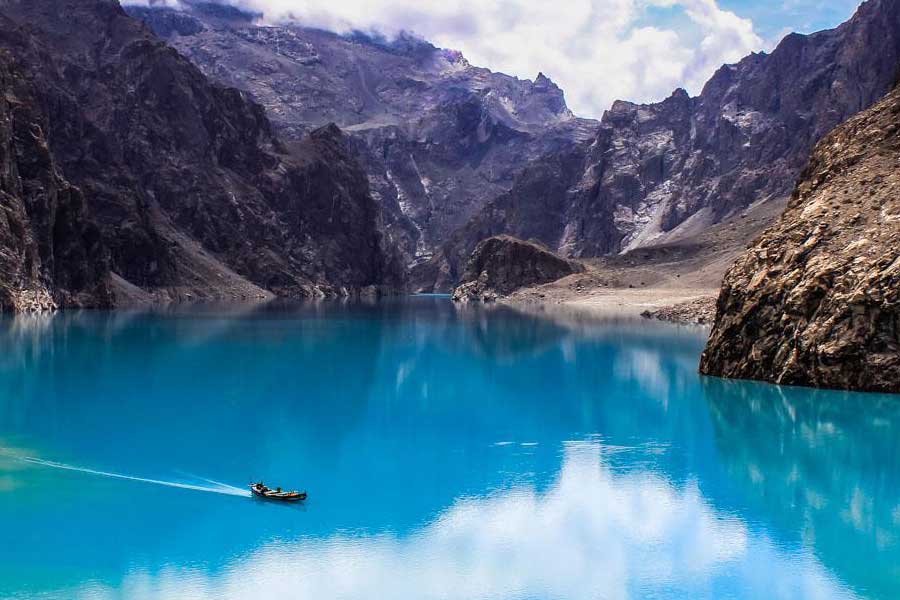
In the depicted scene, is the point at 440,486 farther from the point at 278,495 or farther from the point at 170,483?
the point at 170,483

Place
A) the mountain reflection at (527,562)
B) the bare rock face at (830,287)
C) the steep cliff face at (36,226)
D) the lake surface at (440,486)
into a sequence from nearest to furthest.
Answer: the mountain reflection at (527,562) < the lake surface at (440,486) < the bare rock face at (830,287) < the steep cliff face at (36,226)

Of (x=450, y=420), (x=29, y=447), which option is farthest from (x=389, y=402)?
(x=29, y=447)

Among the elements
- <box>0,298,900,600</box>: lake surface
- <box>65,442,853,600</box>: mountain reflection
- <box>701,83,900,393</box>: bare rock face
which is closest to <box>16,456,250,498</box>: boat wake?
<box>0,298,900,600</box>: lake surface

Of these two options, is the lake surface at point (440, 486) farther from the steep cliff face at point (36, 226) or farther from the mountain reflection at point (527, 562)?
the steep cliff face at point (36, 226)

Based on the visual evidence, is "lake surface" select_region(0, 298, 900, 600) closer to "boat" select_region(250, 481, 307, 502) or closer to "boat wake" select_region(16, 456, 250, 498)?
"boat wake" select_region(16, 456, 250, 498)

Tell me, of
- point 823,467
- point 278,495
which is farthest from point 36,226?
point 823,467

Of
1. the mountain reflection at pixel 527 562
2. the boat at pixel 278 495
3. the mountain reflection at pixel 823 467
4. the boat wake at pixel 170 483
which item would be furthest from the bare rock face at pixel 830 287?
the boat wake at pixel 170 483

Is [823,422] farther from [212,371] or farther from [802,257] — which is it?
[212,371]
